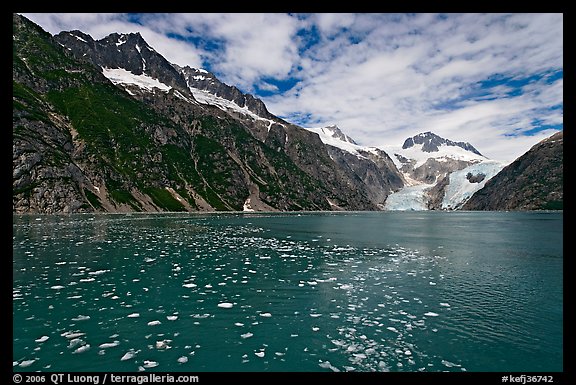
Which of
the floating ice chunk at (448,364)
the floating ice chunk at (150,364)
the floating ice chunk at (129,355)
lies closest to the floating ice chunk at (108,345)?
A: the floating ice chunk at (129,355)

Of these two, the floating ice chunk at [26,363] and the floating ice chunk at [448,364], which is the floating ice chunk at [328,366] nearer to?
the floating ice chunk at [448,364]

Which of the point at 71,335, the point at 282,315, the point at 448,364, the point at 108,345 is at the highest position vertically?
the point at 448,364

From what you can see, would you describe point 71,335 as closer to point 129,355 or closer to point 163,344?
point 129,355

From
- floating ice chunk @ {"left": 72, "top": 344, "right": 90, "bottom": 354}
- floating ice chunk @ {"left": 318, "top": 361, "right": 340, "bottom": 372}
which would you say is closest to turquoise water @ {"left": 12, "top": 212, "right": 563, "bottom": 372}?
floating ice chunk @ {"left": 318, "top": 361, "right": 340, "bottom": 372}

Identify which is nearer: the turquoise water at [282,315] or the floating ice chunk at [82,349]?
the turquoise water at [282,315]

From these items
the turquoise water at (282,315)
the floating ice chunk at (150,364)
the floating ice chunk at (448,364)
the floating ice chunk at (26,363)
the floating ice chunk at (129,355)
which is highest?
the floating ice chunk at (150,364)

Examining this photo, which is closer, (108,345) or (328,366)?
(328,366)

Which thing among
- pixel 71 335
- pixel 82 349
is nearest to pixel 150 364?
pixel 82 349

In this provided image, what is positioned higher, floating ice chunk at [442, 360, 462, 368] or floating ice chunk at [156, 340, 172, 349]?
floating ice chunk at [442, 360, 462, 368]

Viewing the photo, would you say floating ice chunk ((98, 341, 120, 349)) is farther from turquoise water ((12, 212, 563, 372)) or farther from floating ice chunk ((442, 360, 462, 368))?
floating ice chunk ((442, 360, 462, 368))

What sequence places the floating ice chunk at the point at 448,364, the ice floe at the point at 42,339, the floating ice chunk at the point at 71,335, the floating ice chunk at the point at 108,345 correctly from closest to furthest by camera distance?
the floating ice chunk at the point at 448,364, the floating ice chunk at the point at 108,345, the ice floe at the point at 42,339, the floating ice chunk at the point at 71,335
